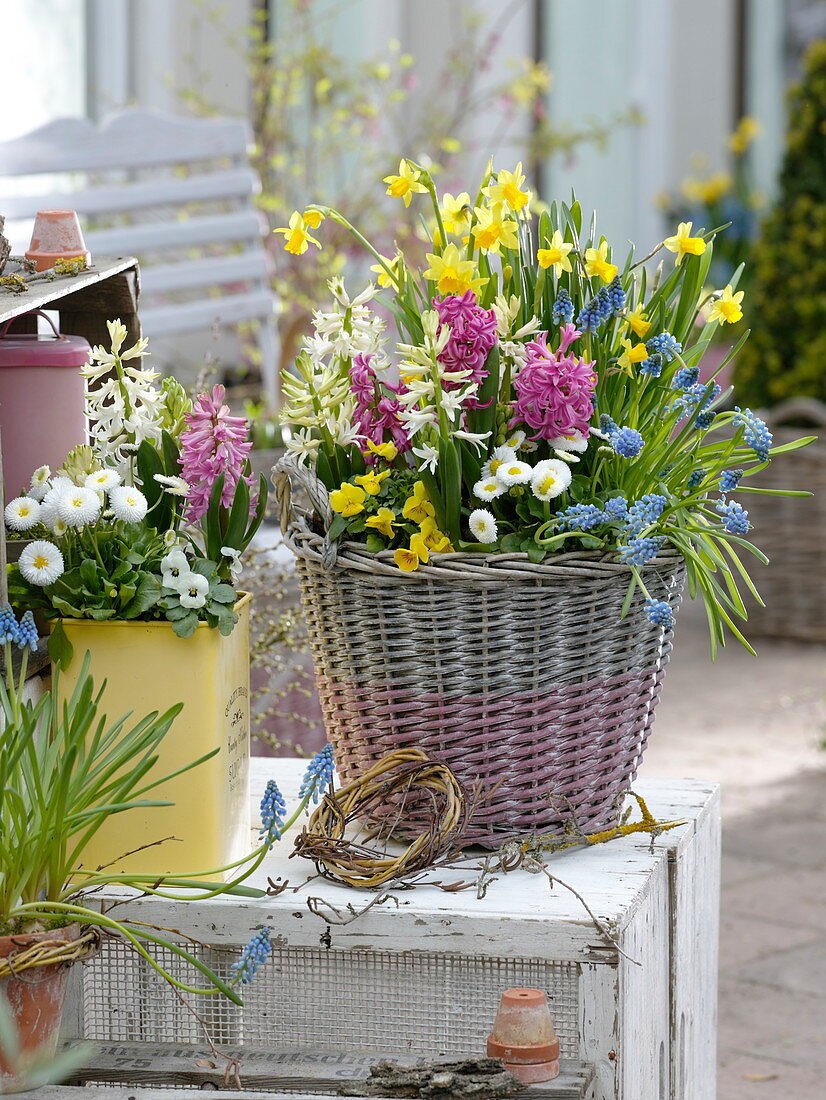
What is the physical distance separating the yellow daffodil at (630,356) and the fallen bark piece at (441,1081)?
0.56 metres

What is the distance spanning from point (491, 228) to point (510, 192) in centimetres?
3

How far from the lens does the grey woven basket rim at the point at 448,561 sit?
46.6 inches

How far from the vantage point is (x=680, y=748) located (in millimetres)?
3596

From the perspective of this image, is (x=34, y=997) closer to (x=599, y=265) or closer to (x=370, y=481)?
(x=370, y=481)

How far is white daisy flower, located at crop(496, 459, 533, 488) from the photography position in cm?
118

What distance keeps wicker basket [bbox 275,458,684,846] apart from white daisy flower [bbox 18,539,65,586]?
Answer: 20 cm

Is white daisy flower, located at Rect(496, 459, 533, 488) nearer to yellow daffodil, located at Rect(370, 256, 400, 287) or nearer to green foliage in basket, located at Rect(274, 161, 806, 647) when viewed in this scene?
green foliage in basket, located at Rect(274, 161, 806, 647)

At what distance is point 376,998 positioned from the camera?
1203mm

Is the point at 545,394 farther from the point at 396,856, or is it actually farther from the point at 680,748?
the point at 680,748

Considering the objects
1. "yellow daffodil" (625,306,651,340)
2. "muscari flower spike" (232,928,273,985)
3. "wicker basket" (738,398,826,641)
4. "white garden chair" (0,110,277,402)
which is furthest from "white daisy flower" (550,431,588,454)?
"wicker basket" (738,398,826,641)

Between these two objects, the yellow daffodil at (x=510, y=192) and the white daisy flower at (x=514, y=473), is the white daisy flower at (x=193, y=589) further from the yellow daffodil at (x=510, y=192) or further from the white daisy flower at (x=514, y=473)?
the yellow daffodil at (x=510, y=192)

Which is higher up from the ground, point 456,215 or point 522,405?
point 456,215

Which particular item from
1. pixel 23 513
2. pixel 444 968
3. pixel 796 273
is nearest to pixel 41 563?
pixel 23 513

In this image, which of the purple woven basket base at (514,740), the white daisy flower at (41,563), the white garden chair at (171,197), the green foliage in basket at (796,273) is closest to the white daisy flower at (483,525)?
the purple woven basket base at (514,740)
